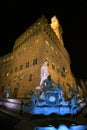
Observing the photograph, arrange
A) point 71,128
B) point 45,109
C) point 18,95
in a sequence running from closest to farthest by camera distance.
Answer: point 71,128 < point 45,109 < point 18,95

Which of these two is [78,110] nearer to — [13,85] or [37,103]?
[37,103]

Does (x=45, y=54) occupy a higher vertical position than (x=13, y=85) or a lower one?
higher

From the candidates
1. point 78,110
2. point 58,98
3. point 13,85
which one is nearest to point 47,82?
point 58,98

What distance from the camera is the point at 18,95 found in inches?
994

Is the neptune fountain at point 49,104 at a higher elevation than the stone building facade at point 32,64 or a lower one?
lower

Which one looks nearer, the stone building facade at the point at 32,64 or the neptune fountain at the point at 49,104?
the neptune fountain at the point at 49,104

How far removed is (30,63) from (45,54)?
157 inches

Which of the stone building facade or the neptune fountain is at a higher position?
the stone building facade

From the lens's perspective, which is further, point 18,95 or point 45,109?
point 18,95

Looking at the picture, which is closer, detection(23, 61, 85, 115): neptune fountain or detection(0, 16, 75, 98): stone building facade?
detection(23, 61, 85, 115): neptune fountain

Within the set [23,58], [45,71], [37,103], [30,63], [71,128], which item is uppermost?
[23,58]

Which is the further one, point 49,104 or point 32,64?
point 32,64

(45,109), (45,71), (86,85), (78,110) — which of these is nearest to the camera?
(45,109)

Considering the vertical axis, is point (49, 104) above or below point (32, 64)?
below
